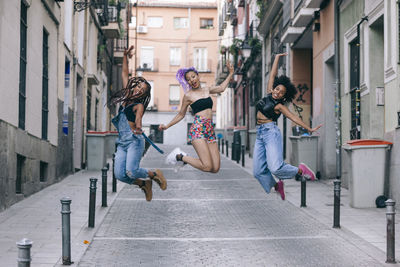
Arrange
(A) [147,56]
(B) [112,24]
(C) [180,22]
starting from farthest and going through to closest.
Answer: (C) [180,22] → (A) [147,56] → (B) [112,24]

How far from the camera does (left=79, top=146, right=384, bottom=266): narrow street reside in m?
9.27

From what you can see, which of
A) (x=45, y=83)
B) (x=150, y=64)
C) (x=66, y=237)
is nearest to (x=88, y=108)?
(x=45, y=83)

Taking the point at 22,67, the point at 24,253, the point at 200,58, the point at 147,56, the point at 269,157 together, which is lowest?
the point at 24,253

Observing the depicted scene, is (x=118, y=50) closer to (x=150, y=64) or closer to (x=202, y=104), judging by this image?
(x=150, y=64)

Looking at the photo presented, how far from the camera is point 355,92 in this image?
55.9 feet

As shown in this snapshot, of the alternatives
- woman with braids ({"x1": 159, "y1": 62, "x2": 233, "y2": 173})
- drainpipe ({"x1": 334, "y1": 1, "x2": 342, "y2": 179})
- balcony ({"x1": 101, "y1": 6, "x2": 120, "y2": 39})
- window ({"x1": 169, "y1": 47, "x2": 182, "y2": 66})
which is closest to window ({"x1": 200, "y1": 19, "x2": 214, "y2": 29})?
window ({"x1": 169, "y1": 47, "x2": 182, "y2": 66})

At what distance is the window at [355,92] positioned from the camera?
16.5 metres

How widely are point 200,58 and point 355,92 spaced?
43.6m

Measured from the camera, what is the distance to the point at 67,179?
20594 mm

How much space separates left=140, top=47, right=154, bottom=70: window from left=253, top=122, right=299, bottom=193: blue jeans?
168ft

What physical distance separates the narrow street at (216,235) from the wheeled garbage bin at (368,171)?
1.29 meters

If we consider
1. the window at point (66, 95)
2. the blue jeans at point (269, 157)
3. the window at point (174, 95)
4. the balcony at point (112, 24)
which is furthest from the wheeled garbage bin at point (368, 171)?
the window at point (174, 95)

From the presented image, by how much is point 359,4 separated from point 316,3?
3.14 m

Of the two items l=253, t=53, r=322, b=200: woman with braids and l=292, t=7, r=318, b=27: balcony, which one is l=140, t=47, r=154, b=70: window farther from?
l=253, t=53, r=322, b=200: woman with braids
